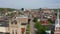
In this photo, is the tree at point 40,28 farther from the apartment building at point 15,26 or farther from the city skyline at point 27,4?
the city skyline at point 27,4

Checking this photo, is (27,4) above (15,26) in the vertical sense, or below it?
above

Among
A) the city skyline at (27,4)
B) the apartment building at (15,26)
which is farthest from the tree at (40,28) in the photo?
the city skyline at (27,4)

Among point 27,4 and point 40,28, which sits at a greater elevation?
point 27,4

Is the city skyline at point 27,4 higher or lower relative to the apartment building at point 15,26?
higher

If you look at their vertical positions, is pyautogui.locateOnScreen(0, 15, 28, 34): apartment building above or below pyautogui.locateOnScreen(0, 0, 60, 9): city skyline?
below

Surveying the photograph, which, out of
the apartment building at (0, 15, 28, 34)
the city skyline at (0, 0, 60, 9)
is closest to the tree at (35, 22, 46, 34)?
the apartment building at (0, 15, 28, 34)

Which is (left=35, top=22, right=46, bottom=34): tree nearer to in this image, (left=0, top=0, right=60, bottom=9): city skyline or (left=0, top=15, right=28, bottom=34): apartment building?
(left=0, top=15, right=28, bottom=34): apartment building

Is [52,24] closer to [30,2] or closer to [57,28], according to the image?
[57,28]

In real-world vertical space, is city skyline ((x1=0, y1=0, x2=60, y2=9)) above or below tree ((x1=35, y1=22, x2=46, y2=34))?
above

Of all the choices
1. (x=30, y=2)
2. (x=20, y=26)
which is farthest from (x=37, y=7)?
(x=20, y=26)

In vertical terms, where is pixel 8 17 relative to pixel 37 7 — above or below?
below

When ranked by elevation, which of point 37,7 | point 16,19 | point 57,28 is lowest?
point 57,28
